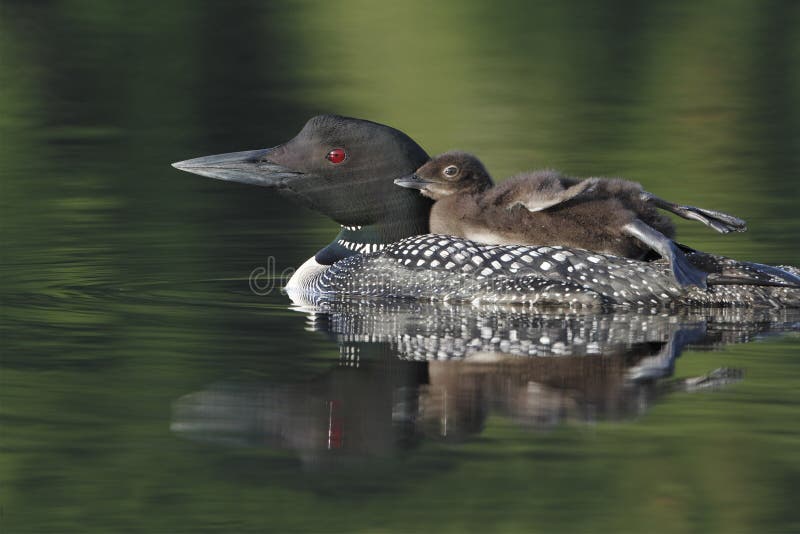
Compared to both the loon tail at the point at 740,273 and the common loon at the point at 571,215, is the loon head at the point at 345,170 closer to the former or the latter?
the common loon at the point at 571,215

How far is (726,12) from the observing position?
18594 mm

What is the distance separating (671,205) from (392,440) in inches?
87.8

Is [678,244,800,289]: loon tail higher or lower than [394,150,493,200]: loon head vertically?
lower

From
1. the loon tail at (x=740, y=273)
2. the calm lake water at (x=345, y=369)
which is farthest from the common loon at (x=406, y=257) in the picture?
the calm lake water at (x=345, y=369)

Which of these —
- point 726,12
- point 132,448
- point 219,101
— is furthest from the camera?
point 726,12

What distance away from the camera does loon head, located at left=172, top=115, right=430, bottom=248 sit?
6.53 metres

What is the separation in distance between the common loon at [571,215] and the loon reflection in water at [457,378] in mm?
311

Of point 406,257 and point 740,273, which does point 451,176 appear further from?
point 740,273

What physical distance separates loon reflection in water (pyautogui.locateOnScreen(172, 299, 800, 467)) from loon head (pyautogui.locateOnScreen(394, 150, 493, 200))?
0.55m

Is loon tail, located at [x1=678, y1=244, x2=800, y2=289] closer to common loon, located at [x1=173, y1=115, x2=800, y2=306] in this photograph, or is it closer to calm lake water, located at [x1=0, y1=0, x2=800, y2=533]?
common loon, located at [x1=173, y1=115, x2=800, y2=306]

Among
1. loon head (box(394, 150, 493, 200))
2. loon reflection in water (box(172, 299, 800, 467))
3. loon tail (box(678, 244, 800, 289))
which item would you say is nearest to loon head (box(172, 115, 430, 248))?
loon head (box(394, 150, 493, 200))

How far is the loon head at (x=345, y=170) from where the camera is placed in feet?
21.4

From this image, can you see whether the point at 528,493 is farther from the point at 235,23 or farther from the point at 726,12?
the point at 726,12

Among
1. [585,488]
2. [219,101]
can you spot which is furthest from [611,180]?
[219,101]
